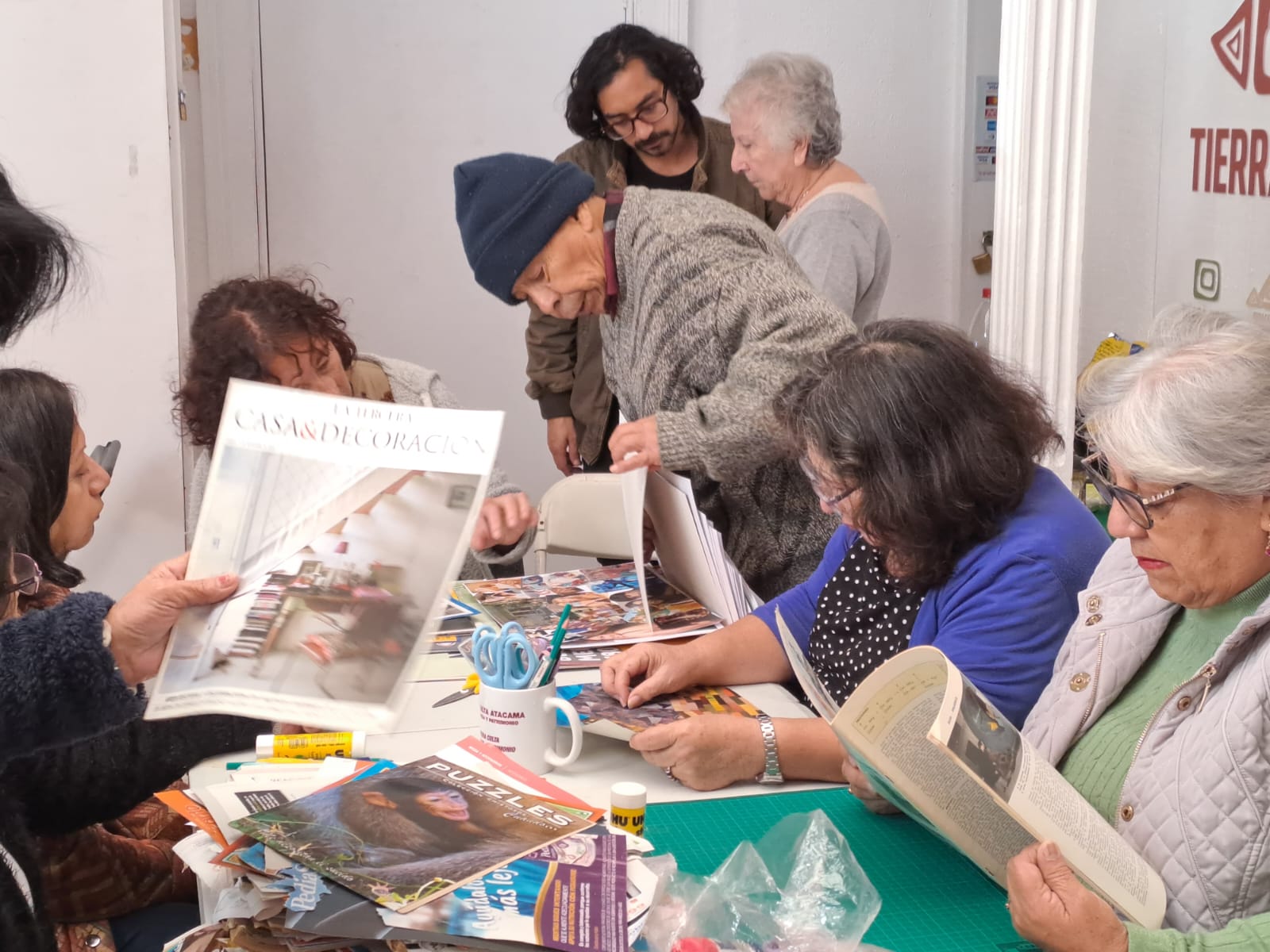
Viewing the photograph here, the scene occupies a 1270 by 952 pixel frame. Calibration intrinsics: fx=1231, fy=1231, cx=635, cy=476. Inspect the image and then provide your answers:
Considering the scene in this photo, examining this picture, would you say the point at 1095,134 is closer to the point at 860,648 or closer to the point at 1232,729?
the point at 860,648

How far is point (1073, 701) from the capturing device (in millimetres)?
1344

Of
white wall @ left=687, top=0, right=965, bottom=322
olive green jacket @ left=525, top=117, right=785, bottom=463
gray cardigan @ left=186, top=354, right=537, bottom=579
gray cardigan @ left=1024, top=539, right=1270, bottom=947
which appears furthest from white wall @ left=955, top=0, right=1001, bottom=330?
gray cardigan @ left=1024, top=539, right=1270, bottom=947

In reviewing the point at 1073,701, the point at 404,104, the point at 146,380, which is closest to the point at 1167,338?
the point at 1073,701

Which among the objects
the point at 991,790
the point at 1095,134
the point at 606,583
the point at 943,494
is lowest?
the point at 606,583

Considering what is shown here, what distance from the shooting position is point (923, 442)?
1467 mm

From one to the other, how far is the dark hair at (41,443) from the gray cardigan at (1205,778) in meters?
1.45

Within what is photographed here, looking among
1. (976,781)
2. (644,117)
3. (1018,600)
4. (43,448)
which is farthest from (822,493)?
(644,117)

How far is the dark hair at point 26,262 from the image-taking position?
1008 mm

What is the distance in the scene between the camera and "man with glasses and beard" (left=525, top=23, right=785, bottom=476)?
3.03 m

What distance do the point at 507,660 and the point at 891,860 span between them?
48 cm

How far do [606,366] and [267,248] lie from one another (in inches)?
78.6

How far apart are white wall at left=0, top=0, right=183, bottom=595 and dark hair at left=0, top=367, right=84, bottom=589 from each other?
3.13ft

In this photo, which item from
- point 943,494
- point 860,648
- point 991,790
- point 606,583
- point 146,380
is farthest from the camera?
point 146,380

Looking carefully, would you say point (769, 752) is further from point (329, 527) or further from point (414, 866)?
point (329, 527)
